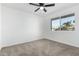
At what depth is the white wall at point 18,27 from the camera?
4.02 meters

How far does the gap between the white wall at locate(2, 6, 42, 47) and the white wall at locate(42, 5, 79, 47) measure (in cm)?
52

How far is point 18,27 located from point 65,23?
2.63 meters

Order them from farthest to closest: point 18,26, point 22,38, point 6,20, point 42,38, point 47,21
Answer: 1. point 42,38
2. point 47,21
3. point 22,38
4. point 18,26
5. point 6,20

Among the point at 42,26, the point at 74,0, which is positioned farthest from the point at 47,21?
the point at 74,0

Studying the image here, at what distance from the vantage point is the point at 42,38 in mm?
5797

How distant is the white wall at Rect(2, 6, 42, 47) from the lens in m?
4.02

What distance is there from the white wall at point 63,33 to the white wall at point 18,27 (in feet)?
1.69

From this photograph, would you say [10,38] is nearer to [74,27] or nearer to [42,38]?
[42,38]

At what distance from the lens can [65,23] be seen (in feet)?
14.2

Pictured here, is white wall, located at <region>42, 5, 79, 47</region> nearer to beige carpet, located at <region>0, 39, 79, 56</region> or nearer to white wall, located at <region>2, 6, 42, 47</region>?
white wall, located at <region>2, 6, 42, 47</region>

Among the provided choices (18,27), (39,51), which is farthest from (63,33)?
(18,27)

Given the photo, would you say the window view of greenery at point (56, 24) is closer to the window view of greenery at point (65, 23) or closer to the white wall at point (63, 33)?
the window view of greenery at point (65, 23)

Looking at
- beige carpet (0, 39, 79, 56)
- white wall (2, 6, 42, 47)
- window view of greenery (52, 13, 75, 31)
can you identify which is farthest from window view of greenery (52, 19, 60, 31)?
beige carpet (0, 39, 79, 56)

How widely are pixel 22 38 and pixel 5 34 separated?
118 cm
